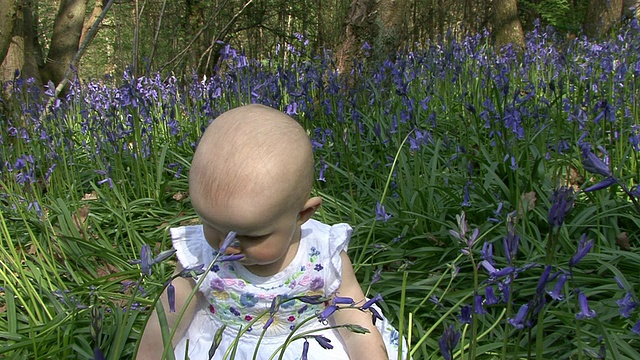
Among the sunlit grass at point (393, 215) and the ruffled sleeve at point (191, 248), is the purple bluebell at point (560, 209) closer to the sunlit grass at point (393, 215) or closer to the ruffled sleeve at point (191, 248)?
the sunlit grass at point (393, 215)

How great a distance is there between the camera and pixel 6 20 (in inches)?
141

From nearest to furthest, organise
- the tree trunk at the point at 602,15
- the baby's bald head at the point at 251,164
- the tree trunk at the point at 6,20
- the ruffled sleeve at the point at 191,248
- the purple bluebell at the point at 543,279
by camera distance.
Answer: the purple bluebell at the point at 543,279 → the baby's bald head at the point at 251,164 → the ruffled sleeve at the point at 191,248 → the tree trunk at the point at 6,20 → the tree trunk at the point at 602,15

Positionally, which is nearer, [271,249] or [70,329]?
[271,249]

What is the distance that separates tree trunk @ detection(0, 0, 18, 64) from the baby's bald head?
9.20ft

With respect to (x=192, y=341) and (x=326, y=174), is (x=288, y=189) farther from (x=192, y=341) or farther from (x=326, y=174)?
(x=326, y=174)

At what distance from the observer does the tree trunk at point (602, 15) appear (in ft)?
23.4

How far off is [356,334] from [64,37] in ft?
23.6

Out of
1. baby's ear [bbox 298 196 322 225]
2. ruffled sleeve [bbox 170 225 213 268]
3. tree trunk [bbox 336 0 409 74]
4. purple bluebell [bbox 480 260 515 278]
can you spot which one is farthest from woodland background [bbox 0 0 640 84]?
purple bluebell [bbox 480 260 515 278]

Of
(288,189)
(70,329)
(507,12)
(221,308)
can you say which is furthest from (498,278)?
(507,12)

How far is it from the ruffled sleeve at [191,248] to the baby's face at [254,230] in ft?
0.42

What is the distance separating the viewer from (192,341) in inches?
67.8

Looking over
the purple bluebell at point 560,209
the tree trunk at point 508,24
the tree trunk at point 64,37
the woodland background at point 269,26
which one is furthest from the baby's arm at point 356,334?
the tree trunk at point 64,37

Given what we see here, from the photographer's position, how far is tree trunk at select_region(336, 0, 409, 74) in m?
4.44

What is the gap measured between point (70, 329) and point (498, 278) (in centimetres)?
139
